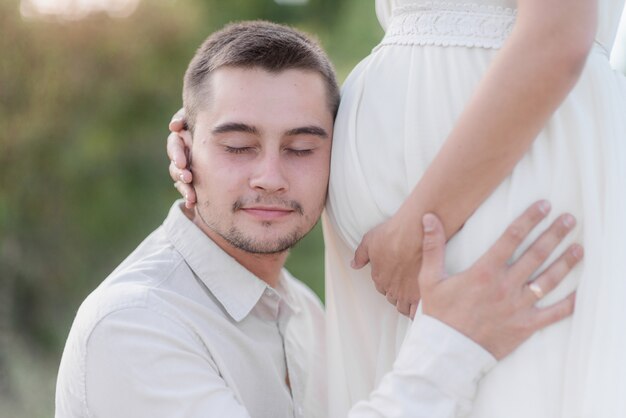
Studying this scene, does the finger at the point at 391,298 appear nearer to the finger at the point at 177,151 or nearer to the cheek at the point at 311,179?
the cheek at the point at 311,179

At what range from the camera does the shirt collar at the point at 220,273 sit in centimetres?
204

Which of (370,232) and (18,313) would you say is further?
(18,313)

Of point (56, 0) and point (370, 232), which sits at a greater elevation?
point (56, 0)

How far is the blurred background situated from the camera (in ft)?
21.1

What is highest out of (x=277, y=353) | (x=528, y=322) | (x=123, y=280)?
(x=528, y=322)

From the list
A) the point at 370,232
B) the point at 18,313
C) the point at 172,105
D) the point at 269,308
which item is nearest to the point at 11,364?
the point at 18,313

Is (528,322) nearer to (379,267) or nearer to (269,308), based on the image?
(379,267)

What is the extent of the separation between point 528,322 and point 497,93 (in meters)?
0.36

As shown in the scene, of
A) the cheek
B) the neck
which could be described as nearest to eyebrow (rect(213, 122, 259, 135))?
the cheek

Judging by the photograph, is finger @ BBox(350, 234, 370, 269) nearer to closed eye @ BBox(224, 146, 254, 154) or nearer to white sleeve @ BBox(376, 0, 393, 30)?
closed eye @ BBox(224, 146, 254, 154)

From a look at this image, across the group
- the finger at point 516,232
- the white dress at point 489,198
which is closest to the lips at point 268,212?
the white dress at point 489,198

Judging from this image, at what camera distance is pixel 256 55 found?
1980 millimetres

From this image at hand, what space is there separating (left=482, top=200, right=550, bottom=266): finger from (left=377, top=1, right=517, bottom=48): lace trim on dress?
0.99ft

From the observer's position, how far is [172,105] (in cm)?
673
